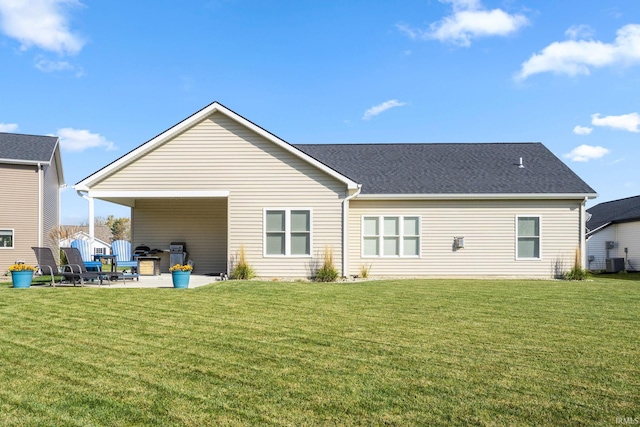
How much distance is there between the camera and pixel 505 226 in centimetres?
1694

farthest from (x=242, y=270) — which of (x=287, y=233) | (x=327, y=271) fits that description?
(x=327, y=271)

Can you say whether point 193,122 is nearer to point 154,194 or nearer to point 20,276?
point 154,194

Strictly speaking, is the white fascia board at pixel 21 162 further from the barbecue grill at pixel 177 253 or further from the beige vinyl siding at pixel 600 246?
the beige vinyl siding at pixel 600 246

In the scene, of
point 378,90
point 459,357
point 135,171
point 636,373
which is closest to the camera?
point 636,373

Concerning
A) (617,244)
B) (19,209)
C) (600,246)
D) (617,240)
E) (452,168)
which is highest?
(452,168)

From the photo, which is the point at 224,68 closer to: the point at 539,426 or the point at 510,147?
the point at 510,147

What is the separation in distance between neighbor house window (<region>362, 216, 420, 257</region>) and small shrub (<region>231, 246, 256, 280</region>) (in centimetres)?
410

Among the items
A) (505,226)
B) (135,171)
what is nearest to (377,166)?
(505,226)

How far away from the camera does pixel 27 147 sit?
2105cm

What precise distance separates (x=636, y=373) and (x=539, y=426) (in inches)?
83.7

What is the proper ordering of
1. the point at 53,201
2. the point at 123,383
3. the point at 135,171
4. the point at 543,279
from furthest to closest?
the point at 53,201 < the point at 543,279 < the point at 135,171 < the point at 123,383

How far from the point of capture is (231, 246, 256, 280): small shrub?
15062 mm

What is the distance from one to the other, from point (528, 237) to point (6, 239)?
20.2 metres

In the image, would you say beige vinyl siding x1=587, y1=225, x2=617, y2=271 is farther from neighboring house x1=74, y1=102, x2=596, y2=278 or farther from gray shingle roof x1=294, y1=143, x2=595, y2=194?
neighboring house x1=74, y1=102, x2=596, y2=278
